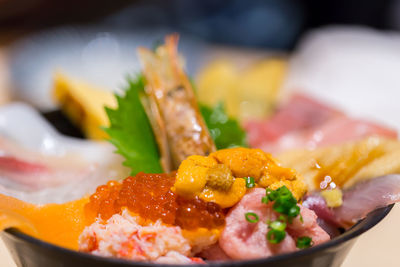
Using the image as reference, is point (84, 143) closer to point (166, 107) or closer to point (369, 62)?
point (166, 107)

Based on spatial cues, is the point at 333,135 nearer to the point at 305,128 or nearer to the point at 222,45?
the point at 305,128

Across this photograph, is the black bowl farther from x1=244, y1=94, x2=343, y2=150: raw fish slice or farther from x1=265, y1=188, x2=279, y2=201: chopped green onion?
x1=244, y1=94, x2=343, y2=150: raw fish slice

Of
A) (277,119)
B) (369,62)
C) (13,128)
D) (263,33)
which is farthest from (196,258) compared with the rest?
(263,33)

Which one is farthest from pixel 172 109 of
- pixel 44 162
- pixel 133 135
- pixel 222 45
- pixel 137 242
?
pixel 222 45

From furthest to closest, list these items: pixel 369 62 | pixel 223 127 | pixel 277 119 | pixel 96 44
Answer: pixel 96 44, pixel 369 62, pixel 277 119, pixel 223 127

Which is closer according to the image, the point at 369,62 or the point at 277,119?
the point at 277,119

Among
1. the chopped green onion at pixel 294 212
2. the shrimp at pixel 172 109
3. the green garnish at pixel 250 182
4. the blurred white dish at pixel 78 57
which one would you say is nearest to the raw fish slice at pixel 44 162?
the shrimp at pixel 172 109

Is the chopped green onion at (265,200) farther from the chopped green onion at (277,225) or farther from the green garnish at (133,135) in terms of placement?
the green garnish at (133,135)

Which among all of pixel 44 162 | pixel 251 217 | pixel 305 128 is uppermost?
pixel 251 217
